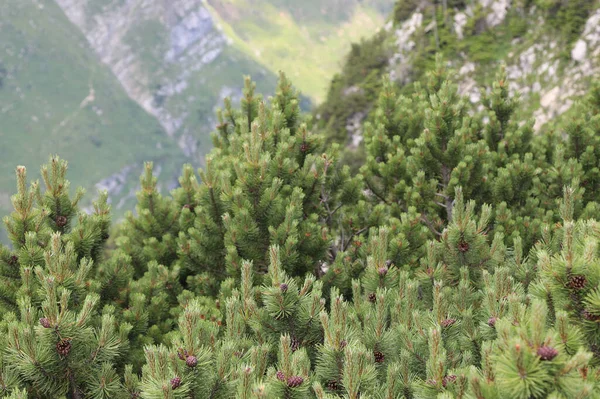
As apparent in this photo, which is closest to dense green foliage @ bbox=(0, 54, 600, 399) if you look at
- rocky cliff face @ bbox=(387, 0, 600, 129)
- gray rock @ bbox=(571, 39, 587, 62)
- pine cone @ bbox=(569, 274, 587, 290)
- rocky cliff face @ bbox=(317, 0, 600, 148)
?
pine cone @ bbox=(569, 274, 587, 290)

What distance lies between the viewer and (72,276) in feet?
15.6

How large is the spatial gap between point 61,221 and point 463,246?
214 inches

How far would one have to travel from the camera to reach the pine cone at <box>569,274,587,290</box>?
266 cm

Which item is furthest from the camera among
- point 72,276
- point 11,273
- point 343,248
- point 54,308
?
point 343,248

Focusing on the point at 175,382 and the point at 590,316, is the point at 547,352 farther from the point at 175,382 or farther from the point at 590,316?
the point at 175,382

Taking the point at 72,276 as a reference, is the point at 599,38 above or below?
below

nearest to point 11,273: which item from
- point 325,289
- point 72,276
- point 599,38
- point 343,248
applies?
point 72,276

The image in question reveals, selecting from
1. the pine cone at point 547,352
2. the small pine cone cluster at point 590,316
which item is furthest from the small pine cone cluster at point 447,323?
the pine cone at point 547,352

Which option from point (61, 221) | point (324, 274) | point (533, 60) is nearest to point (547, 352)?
point (324, 274)

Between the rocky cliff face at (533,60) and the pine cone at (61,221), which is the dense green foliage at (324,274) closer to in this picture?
the pine cone at (61,221)

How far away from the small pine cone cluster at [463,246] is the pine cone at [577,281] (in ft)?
9.07

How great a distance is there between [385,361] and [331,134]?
153 feet

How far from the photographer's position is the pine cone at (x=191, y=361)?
3.25 metres

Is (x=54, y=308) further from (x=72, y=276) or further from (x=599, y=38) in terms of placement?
(x=599, y=38)
